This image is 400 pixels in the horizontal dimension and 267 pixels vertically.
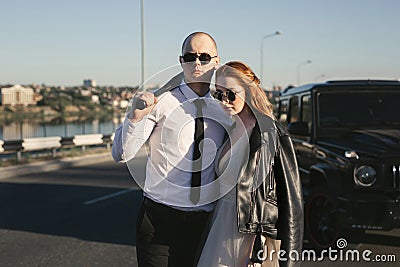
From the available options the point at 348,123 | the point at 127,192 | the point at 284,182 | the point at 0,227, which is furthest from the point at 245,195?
the point at 127,192

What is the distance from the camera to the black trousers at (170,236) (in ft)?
9.38

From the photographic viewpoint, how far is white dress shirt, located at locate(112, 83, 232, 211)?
2.78 m

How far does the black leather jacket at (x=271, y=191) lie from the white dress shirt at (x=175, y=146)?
0.24m

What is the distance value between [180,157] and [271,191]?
1.73ft

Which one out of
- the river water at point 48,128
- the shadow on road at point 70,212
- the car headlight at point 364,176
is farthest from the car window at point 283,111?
the river water at point 48,128

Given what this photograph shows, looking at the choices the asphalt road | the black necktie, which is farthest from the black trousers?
the asphalt road

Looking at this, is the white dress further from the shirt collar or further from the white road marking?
the white road marking

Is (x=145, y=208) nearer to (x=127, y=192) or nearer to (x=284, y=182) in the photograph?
(x=284, y=182)

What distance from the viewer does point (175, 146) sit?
2795mm

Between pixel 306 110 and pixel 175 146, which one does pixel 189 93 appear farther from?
pixel 306 110

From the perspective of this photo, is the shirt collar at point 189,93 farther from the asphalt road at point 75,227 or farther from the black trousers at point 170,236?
the black trousers at point 170,236

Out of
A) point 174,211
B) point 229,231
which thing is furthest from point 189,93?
point 229,231

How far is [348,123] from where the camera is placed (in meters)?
7.13

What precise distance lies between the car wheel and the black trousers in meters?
3.57
